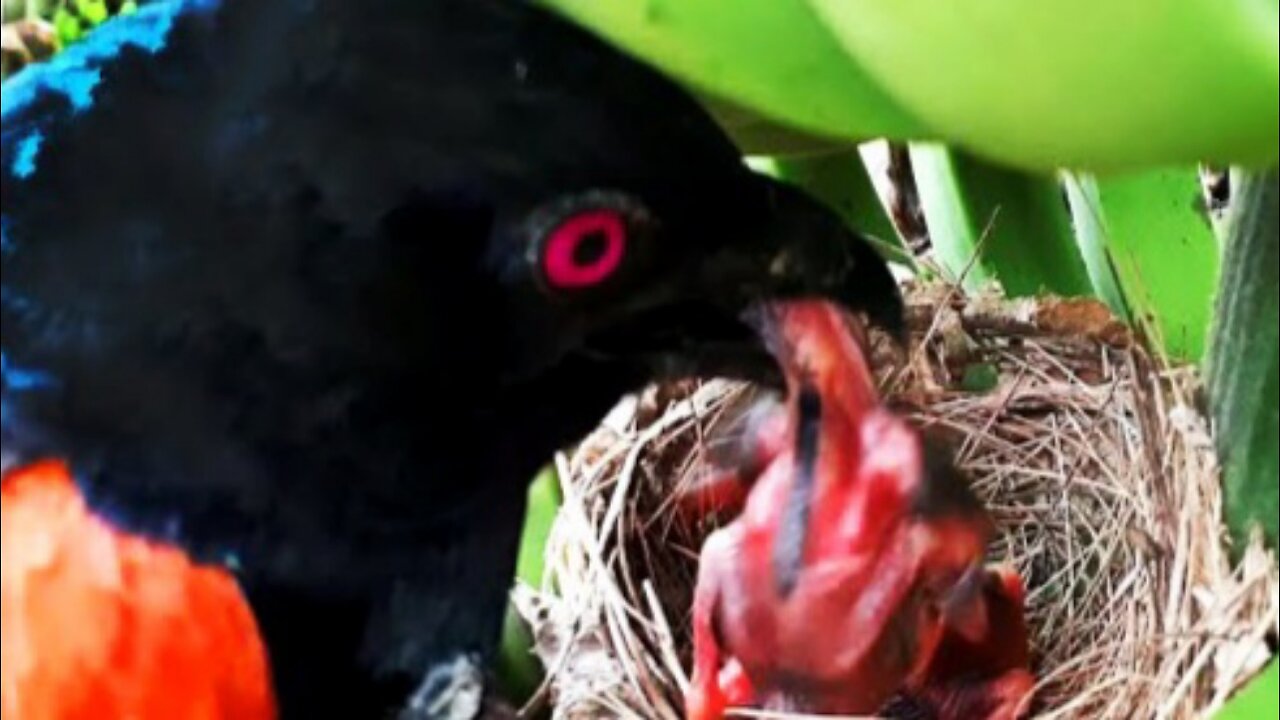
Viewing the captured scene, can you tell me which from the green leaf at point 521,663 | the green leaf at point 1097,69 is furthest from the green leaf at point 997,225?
the green leaf at point 1097,69

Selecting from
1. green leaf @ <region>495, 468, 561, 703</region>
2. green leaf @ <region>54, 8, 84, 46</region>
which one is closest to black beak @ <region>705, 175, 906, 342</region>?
green leaf @ <region>495, 468, 561, 703</region>

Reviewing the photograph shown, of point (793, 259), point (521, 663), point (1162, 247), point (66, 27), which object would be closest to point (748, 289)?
point (793, 259)

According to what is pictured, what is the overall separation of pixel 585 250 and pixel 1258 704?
0.67 ft

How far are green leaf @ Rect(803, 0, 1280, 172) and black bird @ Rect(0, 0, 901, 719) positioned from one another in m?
0.13

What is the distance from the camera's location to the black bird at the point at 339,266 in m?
0.51

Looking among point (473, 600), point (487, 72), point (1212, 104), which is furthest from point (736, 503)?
point (1212, 104)

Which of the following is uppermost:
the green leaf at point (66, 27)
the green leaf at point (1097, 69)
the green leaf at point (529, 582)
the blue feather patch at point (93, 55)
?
the green leaf at point (66, 27)

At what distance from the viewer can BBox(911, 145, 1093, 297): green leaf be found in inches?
30.3

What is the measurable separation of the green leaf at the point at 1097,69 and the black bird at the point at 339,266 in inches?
5.1

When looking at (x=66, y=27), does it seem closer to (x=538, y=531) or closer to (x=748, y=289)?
(x=538, y=531)

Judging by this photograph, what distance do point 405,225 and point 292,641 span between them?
0.13 m

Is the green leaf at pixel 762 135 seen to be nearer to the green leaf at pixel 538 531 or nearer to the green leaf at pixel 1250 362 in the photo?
the green leaf at pixel 1250 362

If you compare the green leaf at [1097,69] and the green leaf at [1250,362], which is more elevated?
the green leaf at [1097,69]

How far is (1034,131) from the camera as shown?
394 millimetres
